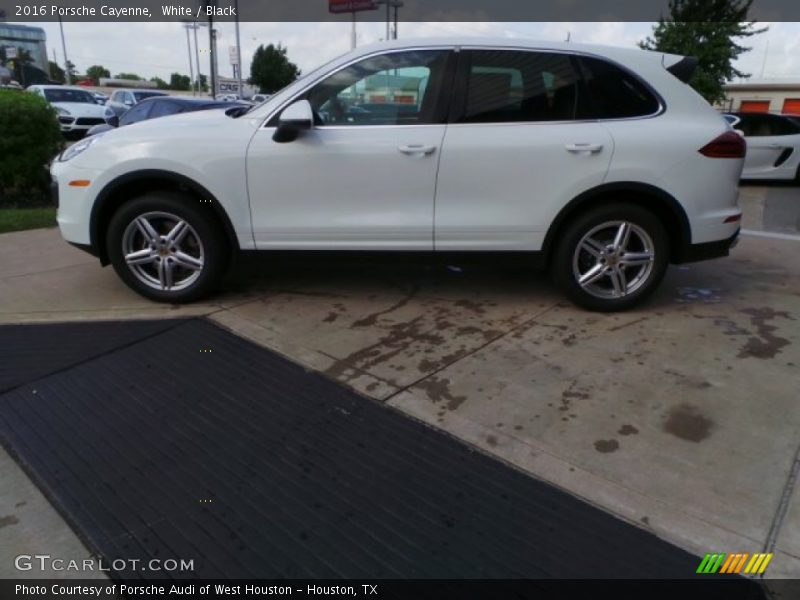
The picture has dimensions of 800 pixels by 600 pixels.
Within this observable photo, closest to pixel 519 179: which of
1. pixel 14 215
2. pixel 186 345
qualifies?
pixel 186 345

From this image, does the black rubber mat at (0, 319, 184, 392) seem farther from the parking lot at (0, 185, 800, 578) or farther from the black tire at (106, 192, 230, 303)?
the black tire at (106, 192, 230, 303)

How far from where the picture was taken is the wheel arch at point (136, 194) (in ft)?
13.2

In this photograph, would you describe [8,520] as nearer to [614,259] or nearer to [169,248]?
[169,248]

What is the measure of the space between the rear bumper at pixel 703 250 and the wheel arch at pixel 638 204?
2 centimetres

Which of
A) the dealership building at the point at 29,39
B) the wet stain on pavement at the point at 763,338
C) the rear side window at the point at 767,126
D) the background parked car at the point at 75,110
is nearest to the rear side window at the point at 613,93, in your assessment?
the wet stain on pavement at the point at 763,338

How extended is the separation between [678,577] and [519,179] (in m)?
2.56

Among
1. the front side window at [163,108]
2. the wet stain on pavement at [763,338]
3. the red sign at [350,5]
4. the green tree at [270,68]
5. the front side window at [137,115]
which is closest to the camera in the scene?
the wet stain on pavement at [763,338]

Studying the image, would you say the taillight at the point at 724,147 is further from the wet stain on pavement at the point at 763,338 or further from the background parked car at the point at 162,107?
the background parked car at the point at 162,107

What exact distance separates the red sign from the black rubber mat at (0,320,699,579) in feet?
135

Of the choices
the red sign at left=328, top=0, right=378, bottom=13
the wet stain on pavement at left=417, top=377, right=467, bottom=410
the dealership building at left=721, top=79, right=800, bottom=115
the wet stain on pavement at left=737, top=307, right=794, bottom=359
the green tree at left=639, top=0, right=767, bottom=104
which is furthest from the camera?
the dealership building at left=721, top=79, right=800, bottom=115

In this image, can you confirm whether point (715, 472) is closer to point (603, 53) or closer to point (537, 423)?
point (537, 423)

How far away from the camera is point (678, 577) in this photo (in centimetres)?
205

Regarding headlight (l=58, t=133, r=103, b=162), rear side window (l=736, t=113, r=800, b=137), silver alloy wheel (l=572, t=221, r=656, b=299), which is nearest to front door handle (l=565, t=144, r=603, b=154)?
silver alloy wheel (l=572, t=221, r=656, b=299)

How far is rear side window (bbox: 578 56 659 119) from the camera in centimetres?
395
